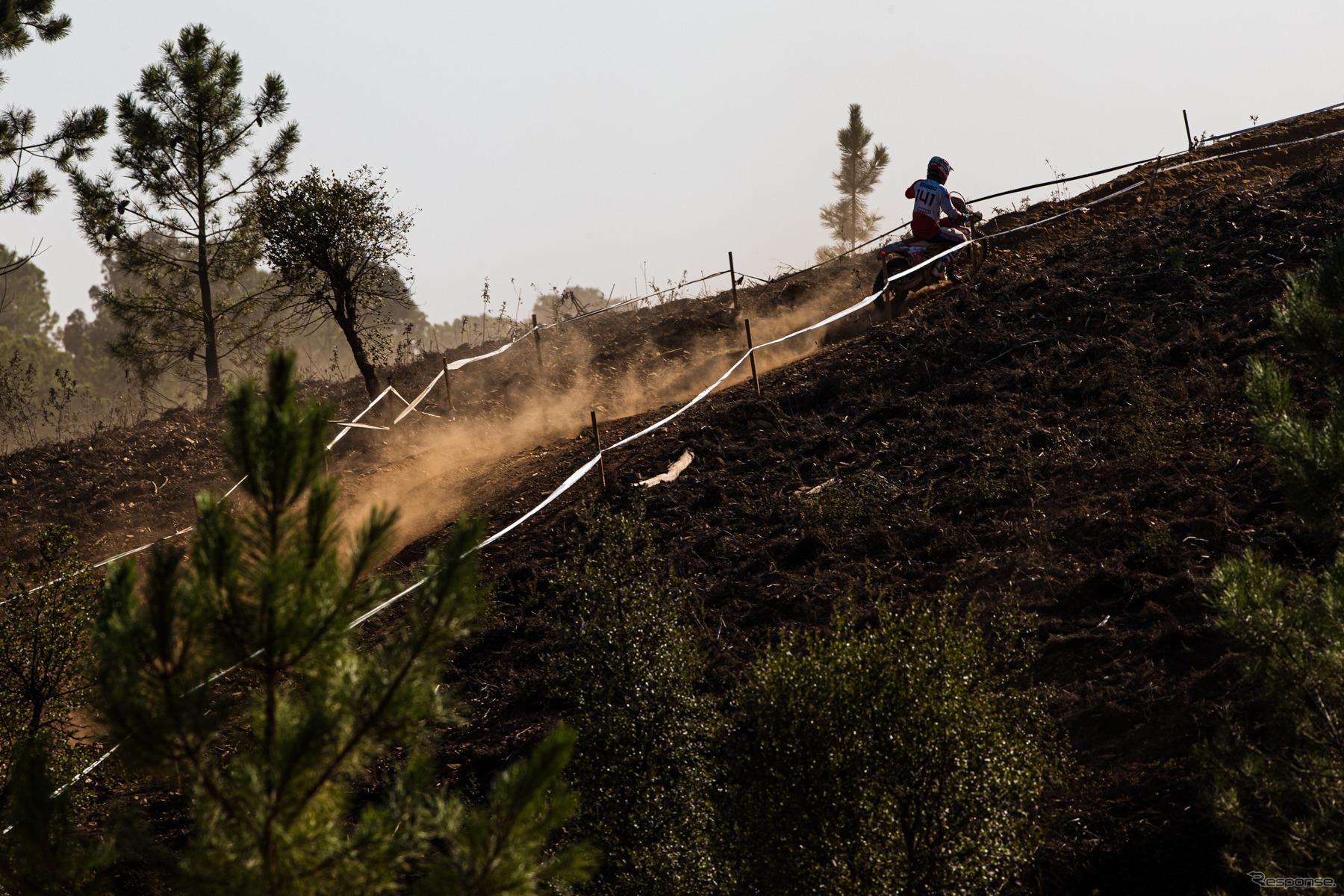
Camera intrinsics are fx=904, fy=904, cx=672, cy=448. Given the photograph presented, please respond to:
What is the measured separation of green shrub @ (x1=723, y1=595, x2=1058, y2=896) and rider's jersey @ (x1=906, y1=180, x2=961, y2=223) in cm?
1043

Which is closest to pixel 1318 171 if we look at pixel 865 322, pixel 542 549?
pixel 865 322

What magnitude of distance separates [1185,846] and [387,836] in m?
4.06

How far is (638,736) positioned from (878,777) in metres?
0.99

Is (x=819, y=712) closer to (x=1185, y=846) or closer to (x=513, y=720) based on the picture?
(x=1185, y=846)

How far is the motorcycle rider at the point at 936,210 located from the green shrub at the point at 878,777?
10.5 meters

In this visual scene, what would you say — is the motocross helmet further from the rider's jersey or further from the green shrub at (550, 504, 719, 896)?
the green shrub at (550, 504, 719, 896)

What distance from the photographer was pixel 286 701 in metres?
2.06

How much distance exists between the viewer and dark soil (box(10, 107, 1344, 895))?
17.2 ft

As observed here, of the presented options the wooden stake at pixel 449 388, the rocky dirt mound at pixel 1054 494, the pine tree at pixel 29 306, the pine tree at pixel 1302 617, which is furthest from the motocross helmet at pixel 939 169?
the pine tree at pixel 29 306

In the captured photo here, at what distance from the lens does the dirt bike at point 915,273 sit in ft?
43.6

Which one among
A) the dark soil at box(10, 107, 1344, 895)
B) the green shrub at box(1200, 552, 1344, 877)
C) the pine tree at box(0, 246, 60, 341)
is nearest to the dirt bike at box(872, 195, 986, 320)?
the dark soil at box(10, 107, 1344, 895)

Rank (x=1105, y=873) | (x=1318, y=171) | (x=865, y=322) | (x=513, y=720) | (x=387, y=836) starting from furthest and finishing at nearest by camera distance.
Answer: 1. (x=865, y=322)
2. (x=1318, y=171)
3. (x=513, y=720)
4. (x=1105, y=873)
5. (x=387, y=836)

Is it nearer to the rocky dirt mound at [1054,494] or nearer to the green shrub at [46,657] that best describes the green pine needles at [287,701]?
the green shrub at [46,657]

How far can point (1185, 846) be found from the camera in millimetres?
4348
